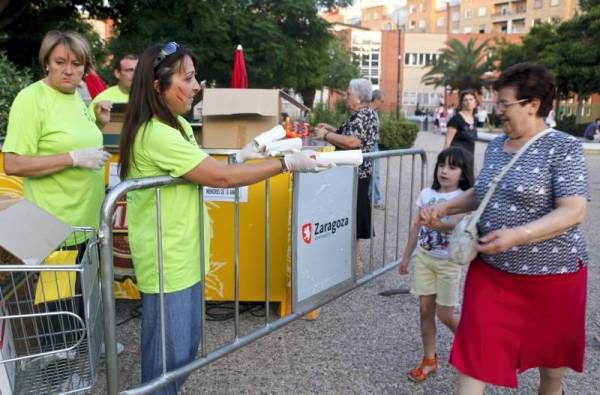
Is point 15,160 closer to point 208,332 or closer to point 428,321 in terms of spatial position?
point 208,332

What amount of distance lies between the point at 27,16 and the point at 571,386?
564 inches

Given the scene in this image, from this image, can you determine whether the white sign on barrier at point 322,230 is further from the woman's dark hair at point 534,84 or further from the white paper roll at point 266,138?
the woman's dark hair at point 534,84

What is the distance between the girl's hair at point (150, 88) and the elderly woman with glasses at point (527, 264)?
1337mm

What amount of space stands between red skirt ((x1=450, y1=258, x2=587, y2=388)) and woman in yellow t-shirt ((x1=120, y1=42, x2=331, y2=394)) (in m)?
0.93

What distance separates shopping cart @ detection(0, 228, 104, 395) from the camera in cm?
196

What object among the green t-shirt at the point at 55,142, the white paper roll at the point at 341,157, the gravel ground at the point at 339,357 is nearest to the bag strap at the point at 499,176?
the white paper roll at the point at 341,157

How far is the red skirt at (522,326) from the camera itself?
2312 mm

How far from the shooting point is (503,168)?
235cm

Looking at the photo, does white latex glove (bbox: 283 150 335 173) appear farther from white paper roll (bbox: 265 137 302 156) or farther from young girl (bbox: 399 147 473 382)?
young girl (bbox: 399 147 473 382)

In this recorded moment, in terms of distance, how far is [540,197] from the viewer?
224 cm

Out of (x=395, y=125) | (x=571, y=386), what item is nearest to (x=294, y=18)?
(x=395, y=125)

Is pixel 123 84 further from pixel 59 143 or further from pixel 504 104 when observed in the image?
pixel 504 104

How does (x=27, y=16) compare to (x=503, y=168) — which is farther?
(x=27, y=16)

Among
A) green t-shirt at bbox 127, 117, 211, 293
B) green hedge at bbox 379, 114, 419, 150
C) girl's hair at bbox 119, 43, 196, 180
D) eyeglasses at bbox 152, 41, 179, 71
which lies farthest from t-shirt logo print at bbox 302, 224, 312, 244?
green hedge at bbox 379, 114, 419, 150
